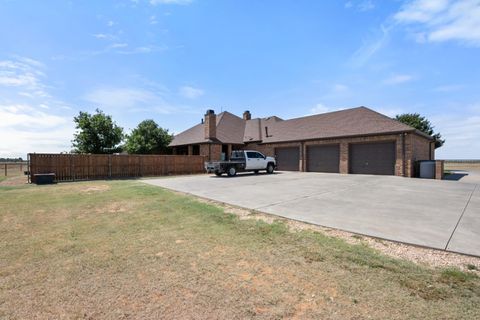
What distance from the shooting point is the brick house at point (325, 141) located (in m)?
17.8

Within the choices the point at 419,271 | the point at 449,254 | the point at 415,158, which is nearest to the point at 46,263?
the point at 419,271

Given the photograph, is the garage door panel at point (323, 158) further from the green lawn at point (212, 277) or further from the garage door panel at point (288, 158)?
the green lawn at point (212, 277)

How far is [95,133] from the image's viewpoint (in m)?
23.7

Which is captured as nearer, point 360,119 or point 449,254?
point 449,254

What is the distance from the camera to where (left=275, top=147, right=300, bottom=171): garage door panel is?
2411 cm

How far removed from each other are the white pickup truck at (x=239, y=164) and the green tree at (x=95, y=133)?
37.9ft

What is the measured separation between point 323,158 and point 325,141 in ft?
5.00

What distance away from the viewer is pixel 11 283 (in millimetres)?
3145

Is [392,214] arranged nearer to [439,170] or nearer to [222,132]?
[439,170]

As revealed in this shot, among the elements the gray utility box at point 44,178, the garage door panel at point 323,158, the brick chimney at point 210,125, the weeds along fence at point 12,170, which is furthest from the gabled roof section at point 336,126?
the weeds along fence at point 12,170

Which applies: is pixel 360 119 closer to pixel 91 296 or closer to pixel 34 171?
pixel 91 296

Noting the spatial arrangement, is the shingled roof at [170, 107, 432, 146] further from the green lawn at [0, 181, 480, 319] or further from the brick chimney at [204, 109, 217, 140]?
the green lawn at [0, 181, 480, 319]

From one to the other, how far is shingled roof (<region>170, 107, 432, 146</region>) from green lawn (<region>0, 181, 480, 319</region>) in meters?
16.7

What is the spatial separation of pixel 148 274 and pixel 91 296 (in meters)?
0.69
